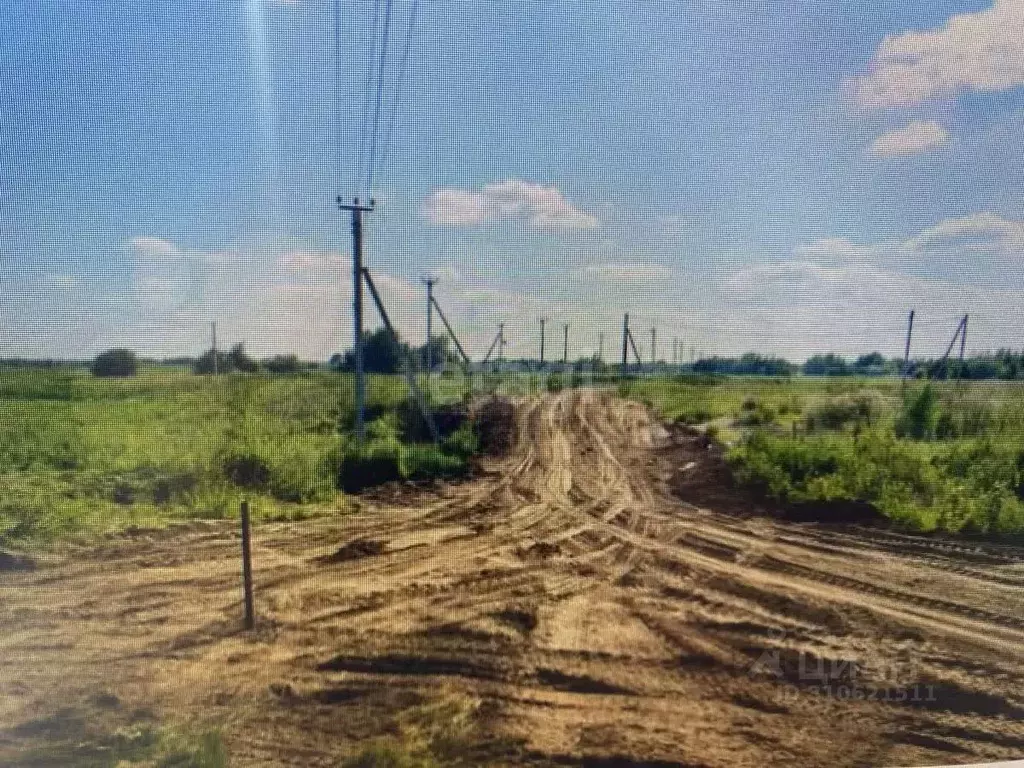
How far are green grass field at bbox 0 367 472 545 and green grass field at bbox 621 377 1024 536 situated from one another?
118 cm

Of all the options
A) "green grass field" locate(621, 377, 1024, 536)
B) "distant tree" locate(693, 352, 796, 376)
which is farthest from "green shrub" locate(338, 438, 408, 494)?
"distant tree" locate(693, 352, 796, 376)

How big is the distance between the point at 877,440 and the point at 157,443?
3018 millimetres

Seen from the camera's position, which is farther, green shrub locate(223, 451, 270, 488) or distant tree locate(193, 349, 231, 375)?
green shrub locate(223, 451, 270, 488)

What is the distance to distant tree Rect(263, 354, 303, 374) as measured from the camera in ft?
5.84

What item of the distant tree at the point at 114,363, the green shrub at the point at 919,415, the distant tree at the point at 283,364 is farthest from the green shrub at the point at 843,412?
the distant tree at the point at 114,363

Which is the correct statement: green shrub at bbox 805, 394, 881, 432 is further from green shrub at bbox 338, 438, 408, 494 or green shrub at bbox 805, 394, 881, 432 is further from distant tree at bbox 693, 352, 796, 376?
green shrub at bbox 338, 438, 408, 494

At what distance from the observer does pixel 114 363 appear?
5.41 feet

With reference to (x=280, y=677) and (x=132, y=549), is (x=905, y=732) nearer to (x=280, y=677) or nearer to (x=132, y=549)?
(x=280, y=677)

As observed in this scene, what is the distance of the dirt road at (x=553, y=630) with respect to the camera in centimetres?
166

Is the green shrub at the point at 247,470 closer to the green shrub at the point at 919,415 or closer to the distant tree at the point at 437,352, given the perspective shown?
the distant tree at the point at 437,352

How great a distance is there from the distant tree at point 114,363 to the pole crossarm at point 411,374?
783 millimetres

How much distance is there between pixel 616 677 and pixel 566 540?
61 cm

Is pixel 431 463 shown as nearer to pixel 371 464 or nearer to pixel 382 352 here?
pixel 371 464

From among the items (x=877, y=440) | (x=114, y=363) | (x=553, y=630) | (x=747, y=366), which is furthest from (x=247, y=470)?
(x=877, y=440)
